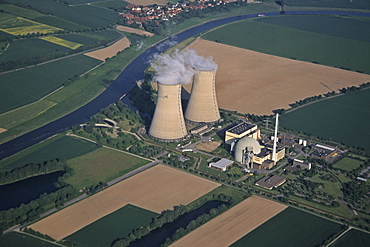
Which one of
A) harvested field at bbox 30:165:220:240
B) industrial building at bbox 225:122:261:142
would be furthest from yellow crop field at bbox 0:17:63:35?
A: harvested field at bbox 30:165:220:240

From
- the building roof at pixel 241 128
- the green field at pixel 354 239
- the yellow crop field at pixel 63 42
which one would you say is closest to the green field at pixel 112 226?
the green field at pixel 354 239

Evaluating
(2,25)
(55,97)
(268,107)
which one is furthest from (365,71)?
(2,25)

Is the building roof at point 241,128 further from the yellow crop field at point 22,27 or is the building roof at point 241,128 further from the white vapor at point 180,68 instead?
the yellow crop field at point 22,27

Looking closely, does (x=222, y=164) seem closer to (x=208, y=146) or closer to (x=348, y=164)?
(x=208, y=146)

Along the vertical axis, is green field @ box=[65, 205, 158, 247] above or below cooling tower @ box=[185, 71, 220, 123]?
below

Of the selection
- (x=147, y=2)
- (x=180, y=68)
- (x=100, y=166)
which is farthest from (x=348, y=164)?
(x=147, y=2)

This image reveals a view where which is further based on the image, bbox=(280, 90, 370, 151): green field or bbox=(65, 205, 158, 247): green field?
bbox=(280, 90, 370, 151): green field

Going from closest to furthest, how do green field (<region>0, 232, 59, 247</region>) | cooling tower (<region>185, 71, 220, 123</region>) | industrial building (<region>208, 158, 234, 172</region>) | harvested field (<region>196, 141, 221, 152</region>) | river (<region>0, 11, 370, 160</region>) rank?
green field (<region>0, 232, 59, 247</region>) → industrial building (<region>208, 158, 234, 172</region>) → harvested field (<region>196, 141, 221, 152</region>) → river (<region>0, 11, 370, 160</region>) → cooling tower (<region>185, 71, 220, 123</region>)

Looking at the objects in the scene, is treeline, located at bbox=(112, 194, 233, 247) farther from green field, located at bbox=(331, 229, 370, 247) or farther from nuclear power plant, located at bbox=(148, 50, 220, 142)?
nuclear power plant, located at bbox=(148, 50, 220, 142)
